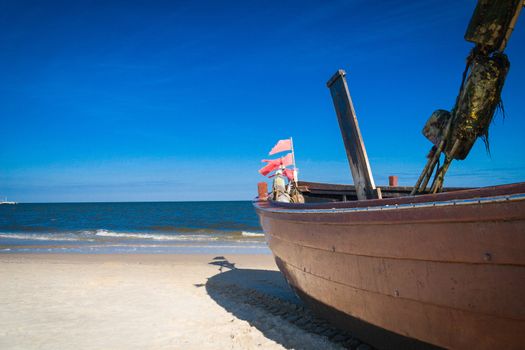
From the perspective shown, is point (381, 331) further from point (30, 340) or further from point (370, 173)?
point (30, 340)

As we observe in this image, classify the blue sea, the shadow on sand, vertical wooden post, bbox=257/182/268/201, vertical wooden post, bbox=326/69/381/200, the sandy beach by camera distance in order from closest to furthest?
1. vertical wooden post, bbox=326/69/381/200
2. the shadow on sand
3. the sandy beach
4. vertical wooden post, bbox=257/182/268/201
5. the blue sea

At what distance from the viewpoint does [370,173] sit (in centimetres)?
397

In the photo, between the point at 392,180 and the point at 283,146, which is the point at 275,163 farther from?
the point at 392,180

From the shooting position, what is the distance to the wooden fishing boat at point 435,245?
7.18 ft

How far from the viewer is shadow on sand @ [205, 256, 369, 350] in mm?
4586

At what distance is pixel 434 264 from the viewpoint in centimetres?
253

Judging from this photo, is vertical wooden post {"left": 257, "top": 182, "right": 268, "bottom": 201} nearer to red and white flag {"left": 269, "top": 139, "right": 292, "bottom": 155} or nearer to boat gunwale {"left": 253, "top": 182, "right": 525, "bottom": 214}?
red and white flag {"left": 269, "top": 139, "right": 292, "bottom": 155}

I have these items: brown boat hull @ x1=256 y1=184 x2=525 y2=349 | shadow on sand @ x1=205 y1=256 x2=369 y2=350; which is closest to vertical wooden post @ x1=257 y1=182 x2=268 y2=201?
shadow on sand @ x1=205 y1=256 x2=369 y2=350

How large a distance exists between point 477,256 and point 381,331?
132 cm

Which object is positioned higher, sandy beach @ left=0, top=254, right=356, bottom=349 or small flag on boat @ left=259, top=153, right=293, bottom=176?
small flag on boat @ left=259, top=153, right=293, bottom=176

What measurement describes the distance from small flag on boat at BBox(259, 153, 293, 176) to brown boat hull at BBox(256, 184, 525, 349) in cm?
385

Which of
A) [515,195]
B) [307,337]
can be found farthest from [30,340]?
[515,195]

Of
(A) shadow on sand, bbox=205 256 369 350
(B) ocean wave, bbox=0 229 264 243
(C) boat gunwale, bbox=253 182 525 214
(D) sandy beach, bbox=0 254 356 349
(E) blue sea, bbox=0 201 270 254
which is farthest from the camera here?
(B) ocean wave, bbox=0 229 264 243

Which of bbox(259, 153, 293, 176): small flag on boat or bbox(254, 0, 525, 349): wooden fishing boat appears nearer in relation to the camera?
bbox(254, 0, 525, 349): wooden fishing boat
